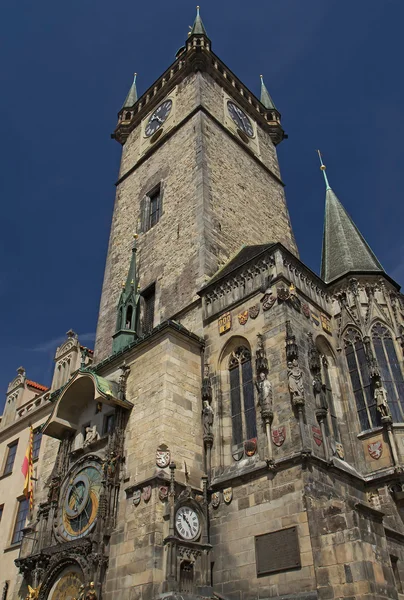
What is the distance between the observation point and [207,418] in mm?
12625

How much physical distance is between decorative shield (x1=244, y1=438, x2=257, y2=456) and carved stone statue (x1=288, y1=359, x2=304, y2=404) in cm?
151

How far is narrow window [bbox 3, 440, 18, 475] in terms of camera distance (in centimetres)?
2042

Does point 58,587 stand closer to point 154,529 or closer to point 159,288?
point 154,529

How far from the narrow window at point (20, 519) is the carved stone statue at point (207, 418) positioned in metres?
9.17

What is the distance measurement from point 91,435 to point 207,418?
329cm

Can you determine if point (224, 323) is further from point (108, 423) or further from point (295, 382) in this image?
point (108, 423)

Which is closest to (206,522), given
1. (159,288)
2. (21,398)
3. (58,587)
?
(58,587)

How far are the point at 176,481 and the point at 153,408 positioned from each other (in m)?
1.81

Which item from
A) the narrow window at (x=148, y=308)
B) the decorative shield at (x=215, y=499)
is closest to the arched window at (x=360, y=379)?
the decorative shield at (x=215, y=499)

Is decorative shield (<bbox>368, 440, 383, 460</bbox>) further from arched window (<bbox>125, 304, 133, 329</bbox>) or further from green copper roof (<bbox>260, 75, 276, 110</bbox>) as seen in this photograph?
green copper roof (<bbox>260, 75, 276, 110</bbox>)

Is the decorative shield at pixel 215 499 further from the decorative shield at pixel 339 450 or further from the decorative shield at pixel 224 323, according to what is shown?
the decorative shield at pixel 224 323

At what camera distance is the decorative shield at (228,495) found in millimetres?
11227

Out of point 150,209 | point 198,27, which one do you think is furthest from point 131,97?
point 150,209

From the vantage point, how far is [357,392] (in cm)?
1340
